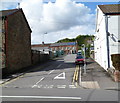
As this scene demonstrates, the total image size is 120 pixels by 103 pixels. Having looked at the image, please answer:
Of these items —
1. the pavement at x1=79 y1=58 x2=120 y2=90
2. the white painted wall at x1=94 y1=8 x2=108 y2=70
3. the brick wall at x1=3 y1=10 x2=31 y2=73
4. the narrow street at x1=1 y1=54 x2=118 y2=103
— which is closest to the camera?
the narrow street at x1=1 y1=54 x2=118 y2=103

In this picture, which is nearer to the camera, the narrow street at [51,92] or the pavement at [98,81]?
the narrow street at [51,92]

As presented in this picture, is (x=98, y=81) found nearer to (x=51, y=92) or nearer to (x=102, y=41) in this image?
(x=51, y=92)

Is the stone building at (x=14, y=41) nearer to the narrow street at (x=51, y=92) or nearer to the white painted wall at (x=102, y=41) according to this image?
the narrow street at (x=51, y=92)

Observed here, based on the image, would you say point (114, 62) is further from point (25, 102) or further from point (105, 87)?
point (25, 102)

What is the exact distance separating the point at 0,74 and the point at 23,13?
11.7 metres

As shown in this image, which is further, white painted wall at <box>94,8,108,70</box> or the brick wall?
the brick wall

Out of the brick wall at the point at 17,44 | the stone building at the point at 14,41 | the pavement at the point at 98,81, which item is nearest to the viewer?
the pavement at the point at 98,81

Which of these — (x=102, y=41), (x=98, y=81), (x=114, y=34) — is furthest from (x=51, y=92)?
(x=102, y=41)

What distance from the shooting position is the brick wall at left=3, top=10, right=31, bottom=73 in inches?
853

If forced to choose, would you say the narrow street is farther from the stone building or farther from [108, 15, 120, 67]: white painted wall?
[108, 15, 120, 67]: white painted wall

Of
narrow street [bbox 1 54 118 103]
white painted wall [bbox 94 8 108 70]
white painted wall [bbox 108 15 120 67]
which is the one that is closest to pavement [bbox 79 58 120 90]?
narrow street [bbox 1 54 118 103]

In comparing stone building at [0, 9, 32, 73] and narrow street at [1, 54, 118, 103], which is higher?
stone building at [0, 9, 32, 73]

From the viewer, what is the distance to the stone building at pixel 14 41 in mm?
20844

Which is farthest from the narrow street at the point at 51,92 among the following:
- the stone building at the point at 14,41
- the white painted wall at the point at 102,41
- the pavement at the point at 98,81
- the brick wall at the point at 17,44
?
the brick wall at the point at 17,44
